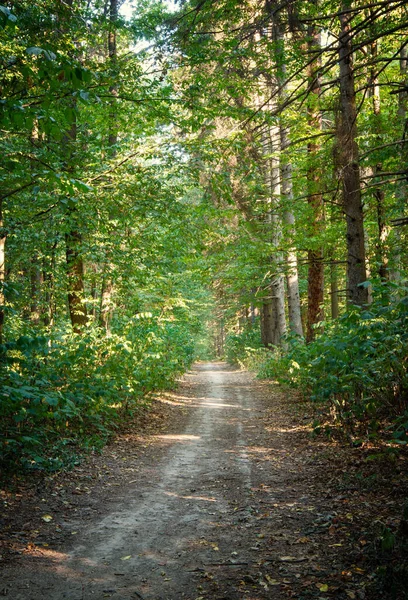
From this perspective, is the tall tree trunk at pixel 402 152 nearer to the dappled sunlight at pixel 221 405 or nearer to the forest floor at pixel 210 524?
the forest floor at pixel 210 524

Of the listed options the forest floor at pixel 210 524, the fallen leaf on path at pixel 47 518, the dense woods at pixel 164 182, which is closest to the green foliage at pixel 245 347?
the dense woods at pixel 164 182

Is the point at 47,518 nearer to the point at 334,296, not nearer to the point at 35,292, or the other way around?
the point at 35,292

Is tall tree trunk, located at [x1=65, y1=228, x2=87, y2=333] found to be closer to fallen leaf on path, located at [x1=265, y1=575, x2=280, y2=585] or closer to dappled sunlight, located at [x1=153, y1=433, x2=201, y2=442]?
dappled sunlight, located at [x1=153, y1=433, x2=201, y2=442]

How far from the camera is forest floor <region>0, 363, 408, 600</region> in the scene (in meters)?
3.46

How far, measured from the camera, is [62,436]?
282 inches

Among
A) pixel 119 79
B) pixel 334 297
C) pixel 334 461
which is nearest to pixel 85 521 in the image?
pixel 334 461

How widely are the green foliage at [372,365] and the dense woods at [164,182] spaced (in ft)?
0.12

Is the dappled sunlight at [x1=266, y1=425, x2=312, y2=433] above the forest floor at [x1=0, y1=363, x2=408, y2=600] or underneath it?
underneath

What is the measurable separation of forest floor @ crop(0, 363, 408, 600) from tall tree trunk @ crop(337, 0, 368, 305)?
3.26 metres

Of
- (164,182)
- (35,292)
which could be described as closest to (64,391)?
(164,182)

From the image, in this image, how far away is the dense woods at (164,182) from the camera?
579 centimetres

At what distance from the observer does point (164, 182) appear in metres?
10.3

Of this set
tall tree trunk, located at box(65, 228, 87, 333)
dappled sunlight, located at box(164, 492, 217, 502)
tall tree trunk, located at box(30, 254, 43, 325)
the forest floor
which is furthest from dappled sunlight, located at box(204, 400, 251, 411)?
dappled sunlight, located at box(164, 492, 217, 502)

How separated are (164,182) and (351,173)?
13.3ft
